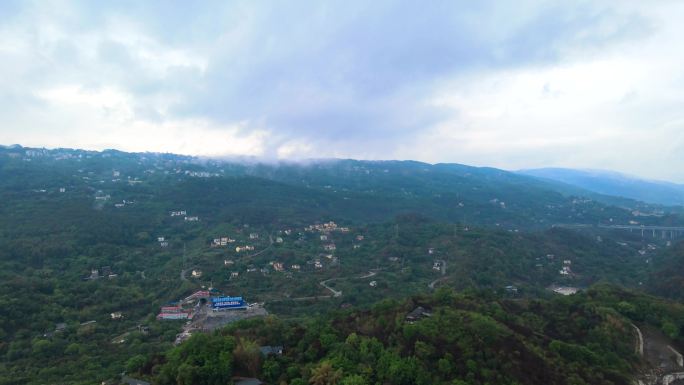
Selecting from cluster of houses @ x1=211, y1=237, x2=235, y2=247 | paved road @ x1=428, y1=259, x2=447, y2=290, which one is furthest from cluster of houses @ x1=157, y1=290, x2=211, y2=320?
paved road @ x1=428, y1=259, x2=447, y2=290

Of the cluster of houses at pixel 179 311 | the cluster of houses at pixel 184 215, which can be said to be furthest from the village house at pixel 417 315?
the cluster of houses at pixel 184 215

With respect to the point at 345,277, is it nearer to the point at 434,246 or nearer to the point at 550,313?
the point at 434,246

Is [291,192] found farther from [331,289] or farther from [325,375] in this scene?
[325,375]

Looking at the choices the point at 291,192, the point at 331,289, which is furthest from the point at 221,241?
the point at 291,192

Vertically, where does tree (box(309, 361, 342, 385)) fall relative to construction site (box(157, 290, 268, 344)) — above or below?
above

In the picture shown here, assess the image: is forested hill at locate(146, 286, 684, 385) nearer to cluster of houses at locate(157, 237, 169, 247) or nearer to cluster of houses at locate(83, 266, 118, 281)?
cluster of houses at locate(83, 266, 118, 281)

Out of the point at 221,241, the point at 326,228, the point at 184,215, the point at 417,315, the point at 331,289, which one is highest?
the point at 417,315

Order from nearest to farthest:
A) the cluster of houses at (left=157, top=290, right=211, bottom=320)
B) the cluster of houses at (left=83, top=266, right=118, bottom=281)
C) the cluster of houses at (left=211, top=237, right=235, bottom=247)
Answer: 1. the cluster of houses at (left=157, top=290, right=211, bottom=320)
2. the cluster of houses at (left=83, top=266, right=118, bottom=281)
3. the cluster of houses at (left=211, top=237, right=235, bottom=247)

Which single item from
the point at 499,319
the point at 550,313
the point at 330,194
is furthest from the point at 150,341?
the point at 330,194

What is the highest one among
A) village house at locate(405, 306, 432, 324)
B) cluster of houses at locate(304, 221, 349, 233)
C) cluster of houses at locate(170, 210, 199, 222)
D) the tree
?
village house at locate(405, 306, 432, 324)
